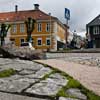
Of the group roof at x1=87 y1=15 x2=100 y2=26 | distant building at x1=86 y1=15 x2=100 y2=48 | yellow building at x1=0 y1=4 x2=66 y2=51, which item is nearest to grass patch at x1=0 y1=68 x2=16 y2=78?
yellow building at x1=0 y1=4 x2=66 y2=51

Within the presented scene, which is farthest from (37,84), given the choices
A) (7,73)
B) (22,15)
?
(22,15)

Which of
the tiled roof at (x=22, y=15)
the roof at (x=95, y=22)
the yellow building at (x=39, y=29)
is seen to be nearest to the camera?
the yellow building at (x=39, y=29)

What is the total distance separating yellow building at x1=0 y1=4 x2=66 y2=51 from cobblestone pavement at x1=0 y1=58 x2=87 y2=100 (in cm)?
7678

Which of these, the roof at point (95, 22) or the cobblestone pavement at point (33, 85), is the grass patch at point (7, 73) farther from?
the roof at point (95, 22)

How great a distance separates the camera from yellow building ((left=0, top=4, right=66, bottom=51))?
303ft

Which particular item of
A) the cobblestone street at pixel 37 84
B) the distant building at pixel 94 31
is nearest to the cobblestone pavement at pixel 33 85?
the cobblestone street at pixel 37 84

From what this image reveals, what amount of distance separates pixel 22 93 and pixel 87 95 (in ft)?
5.55

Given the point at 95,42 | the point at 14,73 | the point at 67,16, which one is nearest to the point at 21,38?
the point at 95,42

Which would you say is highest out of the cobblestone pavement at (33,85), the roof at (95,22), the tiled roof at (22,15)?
the tiled roof at (22,15)

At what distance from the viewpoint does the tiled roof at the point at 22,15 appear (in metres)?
95.0

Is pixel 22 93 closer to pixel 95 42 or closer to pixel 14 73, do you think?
pixel 14 73

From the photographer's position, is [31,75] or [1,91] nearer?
[1,91]

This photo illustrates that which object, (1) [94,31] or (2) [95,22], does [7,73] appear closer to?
(1) [94,31]

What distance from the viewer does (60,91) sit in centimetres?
1036
